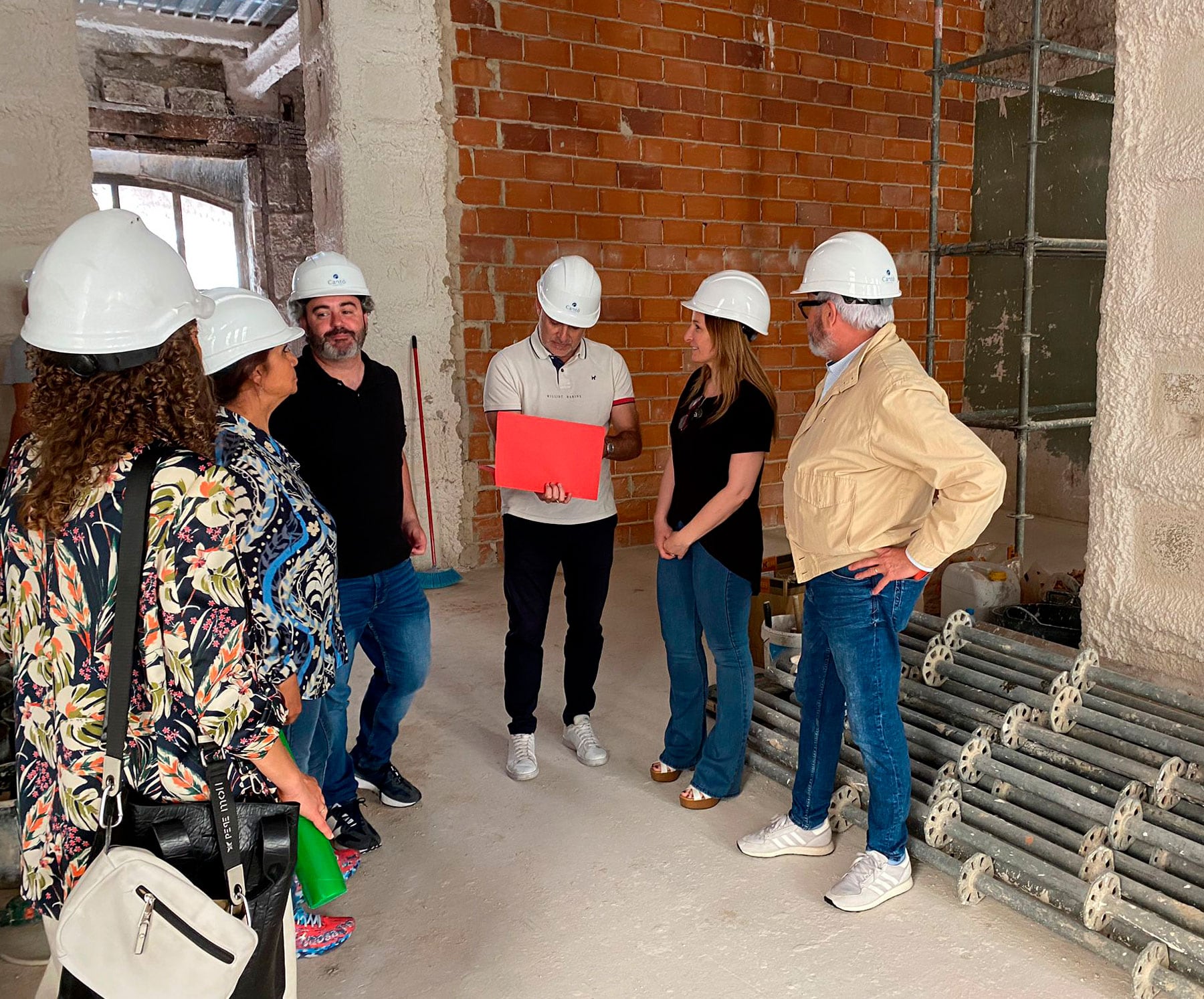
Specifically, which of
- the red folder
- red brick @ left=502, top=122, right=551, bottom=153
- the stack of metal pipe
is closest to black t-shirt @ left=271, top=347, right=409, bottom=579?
the red folder

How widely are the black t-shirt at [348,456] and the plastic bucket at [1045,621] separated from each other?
91.3 inches

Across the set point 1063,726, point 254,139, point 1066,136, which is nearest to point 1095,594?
point 1063,726

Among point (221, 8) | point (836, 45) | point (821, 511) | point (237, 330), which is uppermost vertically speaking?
point (221, 8)

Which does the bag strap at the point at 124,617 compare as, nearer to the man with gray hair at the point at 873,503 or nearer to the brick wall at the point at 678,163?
the man with gray hair at the point at 873,503

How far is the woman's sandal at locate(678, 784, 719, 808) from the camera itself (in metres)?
2.76

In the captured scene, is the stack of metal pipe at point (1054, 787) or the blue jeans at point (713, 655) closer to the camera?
the stack of metal pipe at point (1054, 787)

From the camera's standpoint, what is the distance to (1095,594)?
3.00m

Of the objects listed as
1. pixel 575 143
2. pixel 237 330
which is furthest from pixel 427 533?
pixel 237 330

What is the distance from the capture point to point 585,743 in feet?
10.2

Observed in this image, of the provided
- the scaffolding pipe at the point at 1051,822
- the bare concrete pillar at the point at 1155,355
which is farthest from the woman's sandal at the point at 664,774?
the bare concrete pillar at the point at 1155,355

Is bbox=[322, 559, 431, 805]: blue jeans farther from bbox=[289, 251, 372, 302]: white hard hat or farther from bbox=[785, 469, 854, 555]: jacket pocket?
bbox=[785, 469, 854, 555]: jacket pocket

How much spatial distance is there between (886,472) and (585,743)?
1.41 m

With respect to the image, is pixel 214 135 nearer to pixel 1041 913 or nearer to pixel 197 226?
pixel 197 226

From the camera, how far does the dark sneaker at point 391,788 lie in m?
2.83
